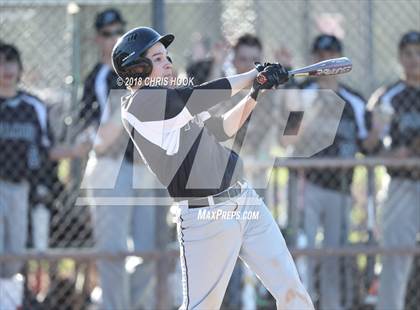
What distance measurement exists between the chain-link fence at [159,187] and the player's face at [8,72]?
0.07ft

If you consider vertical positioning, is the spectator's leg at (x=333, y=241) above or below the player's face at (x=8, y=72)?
below

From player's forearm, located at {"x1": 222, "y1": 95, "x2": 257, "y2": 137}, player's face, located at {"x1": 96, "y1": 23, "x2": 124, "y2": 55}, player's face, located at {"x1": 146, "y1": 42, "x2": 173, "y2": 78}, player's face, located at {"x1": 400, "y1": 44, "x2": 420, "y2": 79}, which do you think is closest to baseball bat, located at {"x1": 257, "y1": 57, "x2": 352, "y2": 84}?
player's forearm, located at {"x1": 222, "y1": 95, "x2": 257, "y2": 137}

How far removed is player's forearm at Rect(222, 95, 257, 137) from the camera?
4945 millimetres

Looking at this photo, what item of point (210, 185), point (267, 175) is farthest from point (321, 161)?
point (210, 185)

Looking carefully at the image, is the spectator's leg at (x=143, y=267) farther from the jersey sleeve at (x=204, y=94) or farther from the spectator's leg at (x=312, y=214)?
the jersey sleeve at (x=204, y=94)

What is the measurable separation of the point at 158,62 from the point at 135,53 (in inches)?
5.0

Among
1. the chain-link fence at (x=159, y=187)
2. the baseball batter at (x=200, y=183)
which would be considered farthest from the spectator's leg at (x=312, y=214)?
the baseball batter at (x=200, y=183)

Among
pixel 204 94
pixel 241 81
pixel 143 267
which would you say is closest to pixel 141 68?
pixel 204 94

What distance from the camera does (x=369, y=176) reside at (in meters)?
6.85

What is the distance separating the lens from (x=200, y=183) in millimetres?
4891

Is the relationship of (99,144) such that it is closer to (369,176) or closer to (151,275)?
(151,275)

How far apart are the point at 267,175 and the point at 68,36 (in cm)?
165

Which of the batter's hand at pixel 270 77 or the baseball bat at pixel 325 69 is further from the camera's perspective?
the baseball bat at pixel 325 69

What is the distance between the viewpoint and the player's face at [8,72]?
6.38 m
